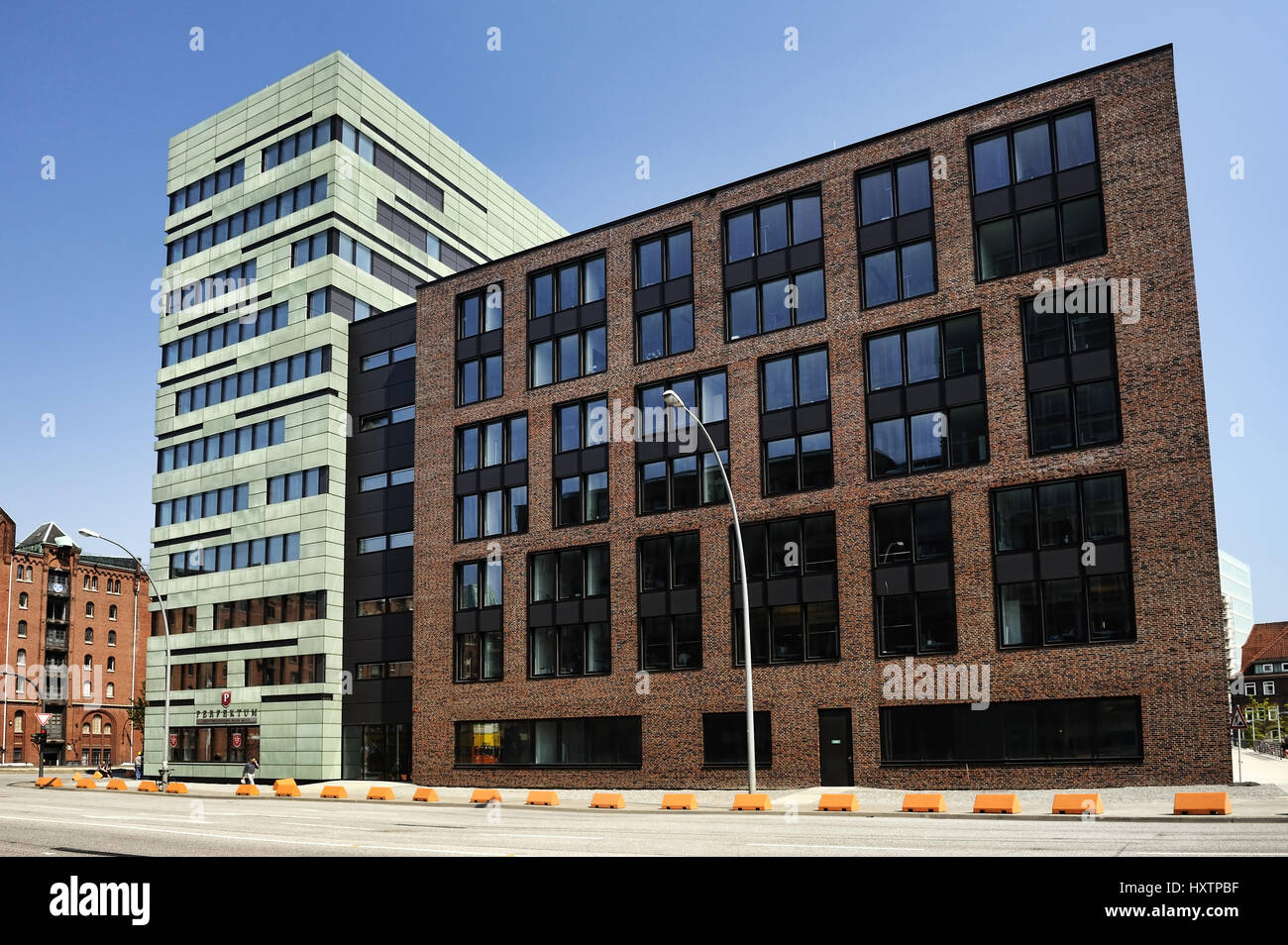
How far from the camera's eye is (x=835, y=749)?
37.8m

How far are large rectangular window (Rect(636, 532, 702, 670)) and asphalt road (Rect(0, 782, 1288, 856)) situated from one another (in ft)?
45.5

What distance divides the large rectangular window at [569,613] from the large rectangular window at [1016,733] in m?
12.4

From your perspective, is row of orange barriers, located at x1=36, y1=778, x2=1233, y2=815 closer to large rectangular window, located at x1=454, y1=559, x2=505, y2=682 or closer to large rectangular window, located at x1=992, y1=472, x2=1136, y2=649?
large rectangular window, located at x1=992, y1=472, x2=1136, y2=649

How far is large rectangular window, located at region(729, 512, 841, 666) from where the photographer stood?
3881cm

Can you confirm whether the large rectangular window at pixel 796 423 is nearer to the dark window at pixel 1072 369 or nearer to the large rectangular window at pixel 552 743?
the dark window at pixel 1072 369

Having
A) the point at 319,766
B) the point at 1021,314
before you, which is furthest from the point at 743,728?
the point at 319,766

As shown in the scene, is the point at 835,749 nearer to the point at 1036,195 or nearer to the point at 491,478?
the point at 491,478

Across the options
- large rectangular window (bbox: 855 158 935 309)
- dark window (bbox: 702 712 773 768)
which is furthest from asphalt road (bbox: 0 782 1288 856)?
large rectangular window (bbox: 855 158 935 309)

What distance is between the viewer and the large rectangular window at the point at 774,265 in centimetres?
4138

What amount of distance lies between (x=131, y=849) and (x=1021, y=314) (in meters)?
31.1

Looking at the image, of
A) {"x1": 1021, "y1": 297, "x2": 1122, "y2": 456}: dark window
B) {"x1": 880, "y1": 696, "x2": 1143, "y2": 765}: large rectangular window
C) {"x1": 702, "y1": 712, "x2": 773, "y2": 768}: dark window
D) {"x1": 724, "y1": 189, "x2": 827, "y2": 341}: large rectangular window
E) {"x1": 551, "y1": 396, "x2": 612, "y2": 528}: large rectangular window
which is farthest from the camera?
{"x1": 551, "y1": 396, "x2": 612, "y2": 528}: large rectangular window

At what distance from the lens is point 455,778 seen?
155ft

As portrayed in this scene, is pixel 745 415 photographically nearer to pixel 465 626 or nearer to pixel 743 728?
pixel 743 728
